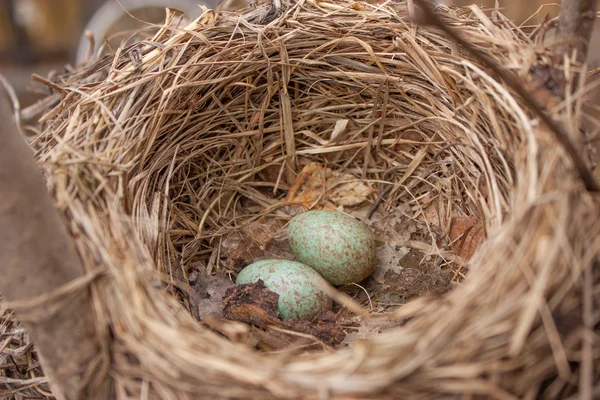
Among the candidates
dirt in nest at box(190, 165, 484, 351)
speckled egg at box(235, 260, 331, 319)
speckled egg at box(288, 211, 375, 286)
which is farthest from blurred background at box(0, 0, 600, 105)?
speckled egg at box(235, 260, 331, 319)

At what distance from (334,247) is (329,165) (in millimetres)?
383

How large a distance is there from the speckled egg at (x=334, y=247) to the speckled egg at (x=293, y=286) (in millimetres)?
63

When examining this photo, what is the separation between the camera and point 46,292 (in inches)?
34.2

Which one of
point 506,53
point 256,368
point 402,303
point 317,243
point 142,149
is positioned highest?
point 506,53

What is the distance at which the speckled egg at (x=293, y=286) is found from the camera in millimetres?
1234

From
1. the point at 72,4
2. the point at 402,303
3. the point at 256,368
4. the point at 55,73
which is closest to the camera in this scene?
the point at 256,368

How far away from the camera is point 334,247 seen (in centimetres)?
134

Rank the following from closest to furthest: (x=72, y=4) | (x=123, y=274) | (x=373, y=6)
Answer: (x=123, y=274) → (x=373, y=6) → (x=72, y=4)

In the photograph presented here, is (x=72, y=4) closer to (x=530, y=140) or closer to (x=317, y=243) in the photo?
(x=317, y=243)

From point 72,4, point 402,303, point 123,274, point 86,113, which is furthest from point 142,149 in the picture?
point 72,4

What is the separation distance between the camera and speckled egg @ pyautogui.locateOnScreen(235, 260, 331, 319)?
1234 millimetres

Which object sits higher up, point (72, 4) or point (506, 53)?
point (506, 53)

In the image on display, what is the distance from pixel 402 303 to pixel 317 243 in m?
0.25

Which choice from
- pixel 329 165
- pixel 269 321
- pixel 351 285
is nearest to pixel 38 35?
pixel 329 165
